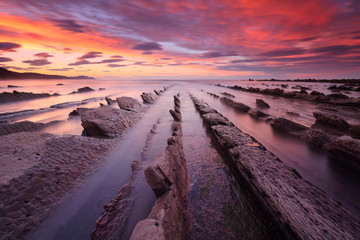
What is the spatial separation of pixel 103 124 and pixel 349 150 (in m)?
9.03

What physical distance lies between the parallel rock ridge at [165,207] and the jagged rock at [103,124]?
417 cm

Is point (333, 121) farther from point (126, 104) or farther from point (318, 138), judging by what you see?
point (126, 104)

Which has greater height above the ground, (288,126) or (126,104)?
(126,104)

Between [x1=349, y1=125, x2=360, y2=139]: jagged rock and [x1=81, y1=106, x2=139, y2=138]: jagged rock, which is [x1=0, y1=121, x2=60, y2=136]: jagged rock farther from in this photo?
[x1=349, y1=125, x2=360, y2=139]: jagged rock

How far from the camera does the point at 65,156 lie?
4102 millimetres

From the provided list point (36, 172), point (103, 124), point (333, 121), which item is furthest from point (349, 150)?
point (103, 124)

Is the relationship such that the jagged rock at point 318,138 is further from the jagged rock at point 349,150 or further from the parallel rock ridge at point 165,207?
the parallel rock ridge at point 165,207

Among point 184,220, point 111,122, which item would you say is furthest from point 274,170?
point 111,122

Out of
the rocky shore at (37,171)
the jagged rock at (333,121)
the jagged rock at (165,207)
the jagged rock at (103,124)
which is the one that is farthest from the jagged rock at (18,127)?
the jagged rock at (333,121)

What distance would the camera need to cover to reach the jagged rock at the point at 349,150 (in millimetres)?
4262

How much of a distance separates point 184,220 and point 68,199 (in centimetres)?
268

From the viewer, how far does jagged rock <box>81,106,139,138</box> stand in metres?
6.07

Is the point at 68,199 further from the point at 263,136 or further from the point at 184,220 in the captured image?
the point at 263,136

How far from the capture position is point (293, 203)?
97.3 inches
